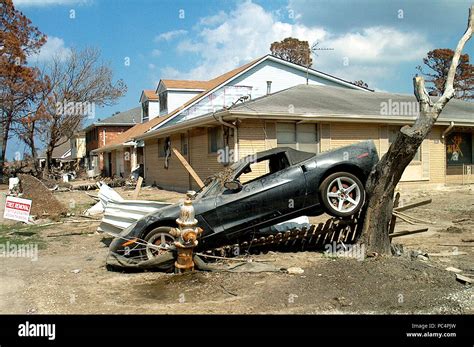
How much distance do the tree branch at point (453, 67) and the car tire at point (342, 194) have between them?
1.86 metres

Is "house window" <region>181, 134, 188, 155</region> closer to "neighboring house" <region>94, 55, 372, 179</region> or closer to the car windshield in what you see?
"neighboring house" <region>94, 55, 372, 179</region>

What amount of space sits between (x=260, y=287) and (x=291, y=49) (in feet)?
167

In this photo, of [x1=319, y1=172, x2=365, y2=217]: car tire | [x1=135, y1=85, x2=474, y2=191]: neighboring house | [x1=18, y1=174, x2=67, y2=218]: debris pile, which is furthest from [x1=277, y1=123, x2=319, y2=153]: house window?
[x1=319, y1=172, x2=365, y2=217]: car tire

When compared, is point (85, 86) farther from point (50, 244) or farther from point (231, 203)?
point (231, 203)

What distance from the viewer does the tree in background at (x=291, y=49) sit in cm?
5200

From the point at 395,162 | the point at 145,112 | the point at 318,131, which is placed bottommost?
the point at 395,162

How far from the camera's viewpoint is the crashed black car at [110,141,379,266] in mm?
7504

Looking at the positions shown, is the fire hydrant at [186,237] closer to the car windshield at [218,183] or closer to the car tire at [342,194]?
the car windshield at [218,183]

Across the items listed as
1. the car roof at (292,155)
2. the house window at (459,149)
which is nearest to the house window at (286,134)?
the car roof at (292,155)

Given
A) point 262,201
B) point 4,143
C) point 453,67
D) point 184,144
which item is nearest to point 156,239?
point 262,201

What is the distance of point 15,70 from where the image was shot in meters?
32.0

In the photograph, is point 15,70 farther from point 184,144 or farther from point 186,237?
point 186,237

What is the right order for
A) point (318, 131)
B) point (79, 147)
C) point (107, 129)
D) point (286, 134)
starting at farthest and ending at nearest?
point (79, 147)
point (107, 129)
point (318, 131)
point (286, 134)
